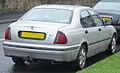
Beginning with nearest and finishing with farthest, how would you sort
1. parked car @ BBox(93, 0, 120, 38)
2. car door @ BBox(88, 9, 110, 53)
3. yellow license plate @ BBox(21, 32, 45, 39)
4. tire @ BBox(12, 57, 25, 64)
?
yellow license plate @ BBox(21, 32, 45, 39)
tire @ BBox(12, 57, 25, 64)
car door @ BBox(88, 9, 110, 53)
parked car @ BBox(93, 0, 120, 38)

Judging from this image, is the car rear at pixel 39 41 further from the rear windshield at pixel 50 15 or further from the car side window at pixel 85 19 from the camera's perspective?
the car side window at pixel 85 19

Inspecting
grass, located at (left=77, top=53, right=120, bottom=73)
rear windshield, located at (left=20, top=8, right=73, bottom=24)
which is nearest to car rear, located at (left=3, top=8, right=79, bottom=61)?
rear windshield, located at (left=20, top=8, right=73, bottom=24)

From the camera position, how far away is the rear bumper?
9078 mm

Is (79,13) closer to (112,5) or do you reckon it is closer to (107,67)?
(107,67)

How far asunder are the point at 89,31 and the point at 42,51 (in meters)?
1.77

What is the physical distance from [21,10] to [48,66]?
21.9 m

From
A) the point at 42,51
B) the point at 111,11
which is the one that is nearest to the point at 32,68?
the point at 42,51

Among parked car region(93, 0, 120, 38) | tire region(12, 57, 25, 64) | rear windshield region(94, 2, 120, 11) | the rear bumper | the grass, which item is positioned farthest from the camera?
rear windshield region(94, 2, 120, 11)

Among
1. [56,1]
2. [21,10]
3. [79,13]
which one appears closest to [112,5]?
[79,13]

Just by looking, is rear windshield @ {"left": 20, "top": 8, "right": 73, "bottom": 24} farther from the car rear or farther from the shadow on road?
the shadow on road

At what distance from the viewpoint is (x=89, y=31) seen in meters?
10.4

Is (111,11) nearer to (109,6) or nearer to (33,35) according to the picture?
(109,6)

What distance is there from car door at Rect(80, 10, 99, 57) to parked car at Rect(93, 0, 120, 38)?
370 centimetres

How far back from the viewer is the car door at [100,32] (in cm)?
1102
